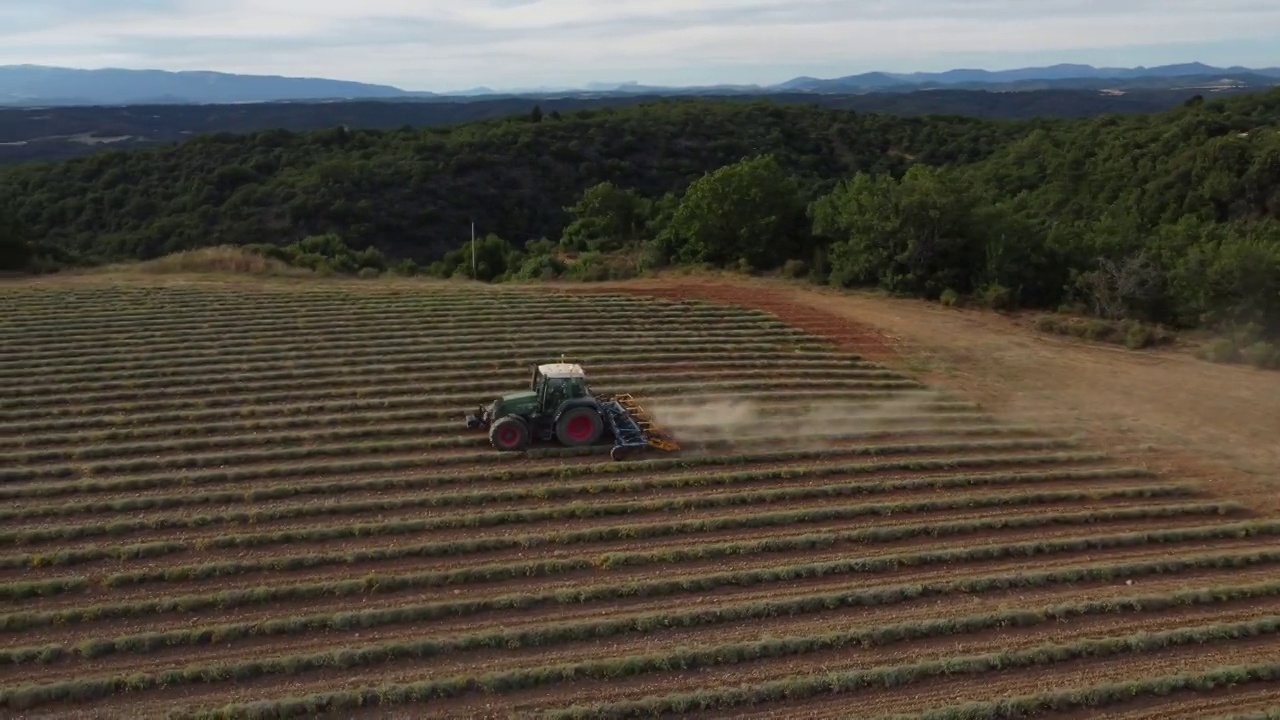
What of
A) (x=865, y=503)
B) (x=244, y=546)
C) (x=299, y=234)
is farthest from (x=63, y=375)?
(x=299, y=234)

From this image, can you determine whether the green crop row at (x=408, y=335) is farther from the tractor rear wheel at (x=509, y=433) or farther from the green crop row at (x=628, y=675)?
the green crop row at (x=628, y=675)

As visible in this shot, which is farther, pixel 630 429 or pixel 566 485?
pixel 630 429

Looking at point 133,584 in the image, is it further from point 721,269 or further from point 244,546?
point 721,269

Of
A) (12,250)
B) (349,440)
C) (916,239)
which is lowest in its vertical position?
(349,440)

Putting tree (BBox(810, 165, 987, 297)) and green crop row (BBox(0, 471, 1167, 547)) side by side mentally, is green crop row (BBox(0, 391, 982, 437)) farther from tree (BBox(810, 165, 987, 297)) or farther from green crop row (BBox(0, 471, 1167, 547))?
tree (BBox(810, 165, 987, 297))

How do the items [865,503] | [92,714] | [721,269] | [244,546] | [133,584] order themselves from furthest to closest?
[721,269]
[865,503]
[244,546]
[133,584]
[92,714]

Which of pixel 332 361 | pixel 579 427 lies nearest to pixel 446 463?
pixel 579 427

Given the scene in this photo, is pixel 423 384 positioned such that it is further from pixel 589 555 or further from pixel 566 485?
pixel 589 555
